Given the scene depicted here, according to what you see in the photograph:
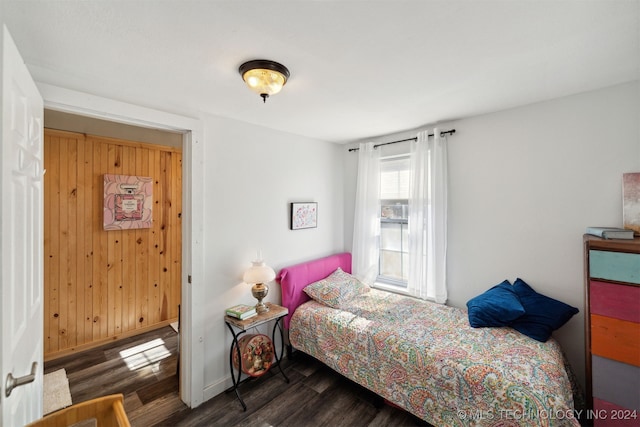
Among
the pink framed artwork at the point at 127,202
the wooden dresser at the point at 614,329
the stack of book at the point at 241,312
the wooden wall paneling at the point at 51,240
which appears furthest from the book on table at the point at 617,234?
the wooden wall paneling at the point at 51,240

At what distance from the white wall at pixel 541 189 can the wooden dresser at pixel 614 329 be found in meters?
0.53

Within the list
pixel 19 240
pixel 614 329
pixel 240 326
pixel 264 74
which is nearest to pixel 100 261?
pixel 240 326

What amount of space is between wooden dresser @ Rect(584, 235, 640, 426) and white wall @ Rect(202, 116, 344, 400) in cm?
240

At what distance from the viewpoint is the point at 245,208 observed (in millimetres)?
2535

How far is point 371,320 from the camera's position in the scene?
232cm

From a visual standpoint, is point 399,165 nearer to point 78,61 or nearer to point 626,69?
point 626,69

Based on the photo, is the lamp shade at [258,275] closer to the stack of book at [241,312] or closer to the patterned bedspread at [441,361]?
the stack of book at [241,312]

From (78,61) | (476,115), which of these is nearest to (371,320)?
(476,115)

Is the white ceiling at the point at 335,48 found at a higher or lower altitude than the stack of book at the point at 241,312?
higher

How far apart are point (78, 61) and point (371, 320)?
8.81ft

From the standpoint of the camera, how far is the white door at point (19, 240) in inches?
32.5

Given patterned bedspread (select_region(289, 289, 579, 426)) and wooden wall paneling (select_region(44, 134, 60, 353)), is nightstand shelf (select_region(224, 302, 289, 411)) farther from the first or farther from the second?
wooden wall paneling (select_region(44, 134, 60, 353))

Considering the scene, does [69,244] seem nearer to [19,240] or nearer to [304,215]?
[19,240]

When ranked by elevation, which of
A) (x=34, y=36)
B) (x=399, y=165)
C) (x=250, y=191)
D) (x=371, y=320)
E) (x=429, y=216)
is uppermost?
(x=34, y=36)
